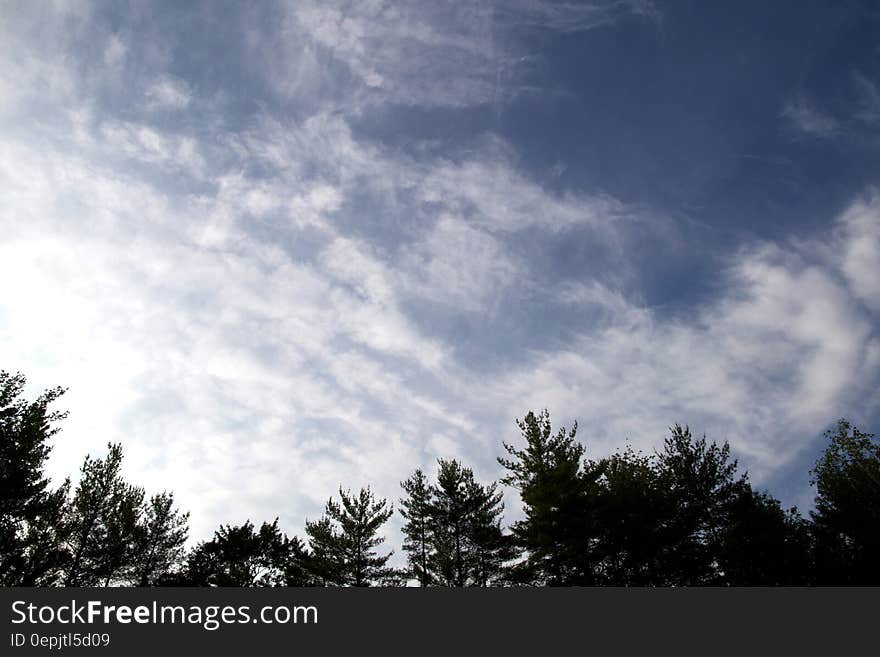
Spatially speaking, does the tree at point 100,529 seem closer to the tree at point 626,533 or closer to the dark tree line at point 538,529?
the dark tree line at point 538,529

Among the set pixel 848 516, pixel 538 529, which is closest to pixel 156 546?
pixel 538 529

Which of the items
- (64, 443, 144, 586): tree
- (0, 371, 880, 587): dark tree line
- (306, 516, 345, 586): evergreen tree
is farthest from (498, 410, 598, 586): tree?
(64, 443, 144, 586): tree

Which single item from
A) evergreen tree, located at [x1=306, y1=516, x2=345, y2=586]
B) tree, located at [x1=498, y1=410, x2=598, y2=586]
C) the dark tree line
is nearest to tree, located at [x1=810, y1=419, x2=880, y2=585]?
the dark tree line

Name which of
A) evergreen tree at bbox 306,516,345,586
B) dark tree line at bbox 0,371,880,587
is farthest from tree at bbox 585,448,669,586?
evergreen tree at bbox 306,516,345,586

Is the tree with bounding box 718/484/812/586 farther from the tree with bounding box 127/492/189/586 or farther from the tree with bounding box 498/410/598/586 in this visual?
the tree with bounding box 127/492/189/586

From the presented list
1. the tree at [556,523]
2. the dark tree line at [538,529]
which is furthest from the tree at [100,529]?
the tree at [556,523]

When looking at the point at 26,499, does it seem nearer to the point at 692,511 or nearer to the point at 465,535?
the point at 465,535

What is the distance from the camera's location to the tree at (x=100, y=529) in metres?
22.7

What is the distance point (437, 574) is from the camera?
24547 mm

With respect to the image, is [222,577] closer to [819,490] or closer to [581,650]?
[581,650]

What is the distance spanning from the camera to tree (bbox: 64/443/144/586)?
22719mm

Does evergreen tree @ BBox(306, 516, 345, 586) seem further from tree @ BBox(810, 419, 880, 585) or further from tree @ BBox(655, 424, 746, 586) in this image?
tree @ BBox(810, 419, 880, 585)

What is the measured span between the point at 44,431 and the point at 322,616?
2032 cm

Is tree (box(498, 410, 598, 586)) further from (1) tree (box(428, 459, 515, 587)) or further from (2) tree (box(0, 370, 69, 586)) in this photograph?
(2) tree (box(0, 370, 69, 586))
